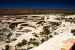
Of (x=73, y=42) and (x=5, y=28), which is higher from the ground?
Result: (x=73, y=42)

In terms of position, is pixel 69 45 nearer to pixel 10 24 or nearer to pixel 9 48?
pixel 9 48

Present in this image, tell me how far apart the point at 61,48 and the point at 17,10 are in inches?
1867

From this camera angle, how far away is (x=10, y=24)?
35.2 m

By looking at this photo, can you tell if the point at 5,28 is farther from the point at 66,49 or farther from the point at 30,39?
the point at 66,49

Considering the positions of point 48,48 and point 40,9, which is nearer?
point 48,48

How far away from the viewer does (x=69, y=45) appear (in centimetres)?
913

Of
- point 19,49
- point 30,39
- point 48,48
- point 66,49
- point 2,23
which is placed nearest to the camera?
point 66,49

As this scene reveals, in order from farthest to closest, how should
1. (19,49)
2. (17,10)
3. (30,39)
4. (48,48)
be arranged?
(17,10)
(30,39)
(19,49)
(48,48)

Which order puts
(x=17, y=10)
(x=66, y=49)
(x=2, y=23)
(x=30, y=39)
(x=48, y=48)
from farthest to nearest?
(x=17, y=10) → (x=2, y=23) → (x=30, y=39) → (x=48, y=48) → (x=66, y=49)

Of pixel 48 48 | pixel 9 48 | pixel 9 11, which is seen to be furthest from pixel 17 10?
pixel 48 48

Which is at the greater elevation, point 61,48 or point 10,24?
point 61,48

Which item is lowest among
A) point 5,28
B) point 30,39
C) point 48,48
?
point 5,28

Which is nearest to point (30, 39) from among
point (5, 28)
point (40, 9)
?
point (5, 28)

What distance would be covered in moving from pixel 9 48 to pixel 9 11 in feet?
134
